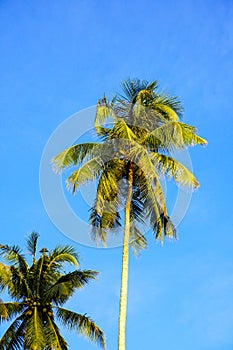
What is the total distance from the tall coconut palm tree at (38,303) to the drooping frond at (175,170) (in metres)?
5.81

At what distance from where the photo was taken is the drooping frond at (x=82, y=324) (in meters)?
25.7

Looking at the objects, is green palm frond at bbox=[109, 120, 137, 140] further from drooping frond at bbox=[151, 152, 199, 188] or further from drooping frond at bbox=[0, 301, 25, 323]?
drooping frond at bbox=[0, 301, 25, 323]

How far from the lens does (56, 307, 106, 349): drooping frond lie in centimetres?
2569

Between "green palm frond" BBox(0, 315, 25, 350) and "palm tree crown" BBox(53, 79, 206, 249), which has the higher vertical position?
"palm tree crown" BBox(53, 79, 206, 249)

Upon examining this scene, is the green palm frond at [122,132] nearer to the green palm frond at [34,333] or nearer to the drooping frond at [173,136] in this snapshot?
the drooping frond at [173,136]

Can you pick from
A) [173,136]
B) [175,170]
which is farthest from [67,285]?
[173,136]

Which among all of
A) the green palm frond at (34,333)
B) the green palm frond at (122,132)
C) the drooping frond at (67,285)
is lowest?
the green palm frond at (34,333)

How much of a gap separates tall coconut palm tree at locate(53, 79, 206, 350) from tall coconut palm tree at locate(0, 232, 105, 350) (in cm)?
392

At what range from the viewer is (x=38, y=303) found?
26.1 m

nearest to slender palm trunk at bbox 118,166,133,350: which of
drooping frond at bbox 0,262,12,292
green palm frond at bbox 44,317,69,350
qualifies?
green palm frond at bbox 44,317,69,350

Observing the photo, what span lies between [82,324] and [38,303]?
198 centimetres

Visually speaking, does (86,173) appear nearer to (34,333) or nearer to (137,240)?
(137,240)

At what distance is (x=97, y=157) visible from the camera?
23016 millimetres

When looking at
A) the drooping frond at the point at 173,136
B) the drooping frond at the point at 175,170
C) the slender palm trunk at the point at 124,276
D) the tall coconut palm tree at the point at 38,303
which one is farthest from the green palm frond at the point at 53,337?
the drooping frond at the point at 173,136
